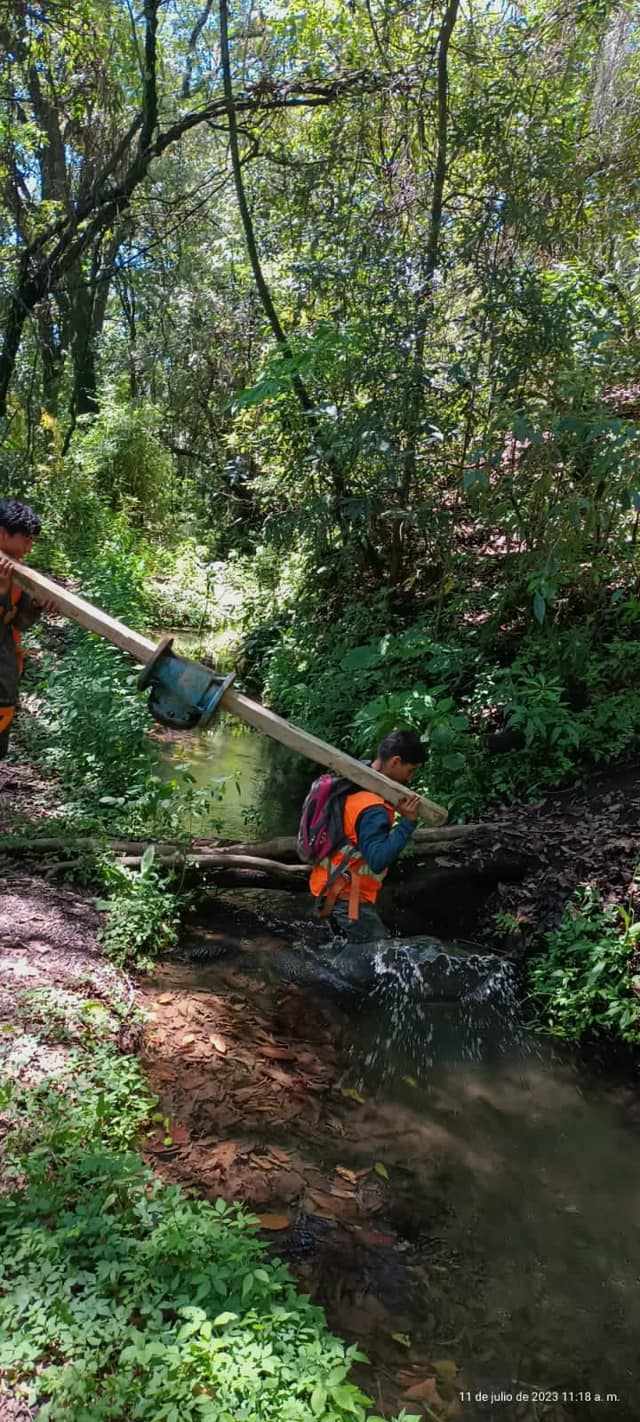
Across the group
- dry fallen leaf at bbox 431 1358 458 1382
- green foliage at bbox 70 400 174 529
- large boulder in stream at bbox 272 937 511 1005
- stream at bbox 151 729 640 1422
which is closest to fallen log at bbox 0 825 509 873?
stream at bbox 151 729 640 1422

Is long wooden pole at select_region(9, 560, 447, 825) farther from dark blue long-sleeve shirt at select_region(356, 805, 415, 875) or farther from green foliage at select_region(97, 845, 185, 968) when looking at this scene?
green foliage at select_region(97, 845, 185, 968)

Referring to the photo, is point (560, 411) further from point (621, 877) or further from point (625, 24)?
point (625, 24)

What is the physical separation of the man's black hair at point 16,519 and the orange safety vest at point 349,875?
217 cm

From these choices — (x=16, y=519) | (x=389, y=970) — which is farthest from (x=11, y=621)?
(x=389, y=970)

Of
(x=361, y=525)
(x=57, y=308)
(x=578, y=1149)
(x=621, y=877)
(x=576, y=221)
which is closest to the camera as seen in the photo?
(x=578, y=1149)

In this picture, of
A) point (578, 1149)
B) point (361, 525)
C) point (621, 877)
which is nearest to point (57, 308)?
point (361, 525)

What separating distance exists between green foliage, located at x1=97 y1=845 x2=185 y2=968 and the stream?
0.16 m

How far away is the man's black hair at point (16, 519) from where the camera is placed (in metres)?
4.17

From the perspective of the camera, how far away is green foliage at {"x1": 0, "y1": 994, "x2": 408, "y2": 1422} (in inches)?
88.0

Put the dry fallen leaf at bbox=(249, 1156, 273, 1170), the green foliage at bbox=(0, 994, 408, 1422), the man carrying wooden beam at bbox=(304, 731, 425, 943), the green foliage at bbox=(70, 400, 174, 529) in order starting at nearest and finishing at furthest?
the green foliage at bbox=(0, 994, 408, 1422), the dry fallen leaf at bbox=(249, 1156, 273, 1170), the man carrying wooden beam at bbox=(304, 731, 425, 943), the green foliage at bbox=(70, 400, 174, 529)

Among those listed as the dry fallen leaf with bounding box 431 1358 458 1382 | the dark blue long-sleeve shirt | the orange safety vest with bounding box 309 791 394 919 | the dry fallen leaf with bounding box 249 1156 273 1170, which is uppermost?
the dark blue long-sleeve shirt

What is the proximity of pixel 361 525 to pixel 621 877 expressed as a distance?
549 cm

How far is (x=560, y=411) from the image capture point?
6973 millimetres

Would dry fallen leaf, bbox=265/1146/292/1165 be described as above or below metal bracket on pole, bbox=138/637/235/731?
below
